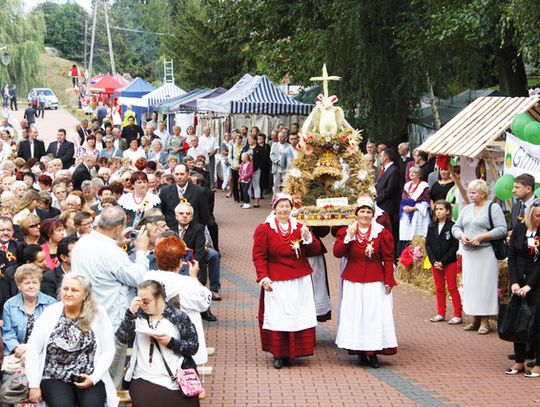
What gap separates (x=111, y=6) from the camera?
120688 millimetres

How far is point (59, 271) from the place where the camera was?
947cm

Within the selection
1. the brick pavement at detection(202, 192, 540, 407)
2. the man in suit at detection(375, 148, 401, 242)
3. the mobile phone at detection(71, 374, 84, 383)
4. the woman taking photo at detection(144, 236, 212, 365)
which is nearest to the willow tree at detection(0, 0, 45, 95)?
the man in suit at detection(375, 148, 401, 242)

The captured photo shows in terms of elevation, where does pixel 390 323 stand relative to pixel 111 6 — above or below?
below

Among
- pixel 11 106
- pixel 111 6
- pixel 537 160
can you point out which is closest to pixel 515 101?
pixel 537 160

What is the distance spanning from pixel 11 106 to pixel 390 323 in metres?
60.8

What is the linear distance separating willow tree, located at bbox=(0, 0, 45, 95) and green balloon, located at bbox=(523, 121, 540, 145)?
55662mm

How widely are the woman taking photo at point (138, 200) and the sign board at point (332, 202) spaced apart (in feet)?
9.89

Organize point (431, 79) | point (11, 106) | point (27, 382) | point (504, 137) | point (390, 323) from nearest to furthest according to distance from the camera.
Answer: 1. point (27, 382)
2. point (390, 323)
3. point (504, 137)
4. point (431, 79)
5. point (11, 106)

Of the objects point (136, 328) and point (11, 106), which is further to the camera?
point (11, 106)

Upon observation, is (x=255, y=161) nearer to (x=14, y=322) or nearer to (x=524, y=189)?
(x=524, y=189)

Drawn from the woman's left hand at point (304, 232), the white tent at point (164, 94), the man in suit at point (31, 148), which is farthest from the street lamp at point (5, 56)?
the woman's left hand at point (304, 232)

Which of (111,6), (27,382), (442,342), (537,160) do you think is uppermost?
(111,6)

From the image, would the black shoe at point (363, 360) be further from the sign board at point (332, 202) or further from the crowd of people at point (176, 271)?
the sign board at point (332, 202)

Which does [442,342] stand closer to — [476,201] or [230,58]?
[476,201]
